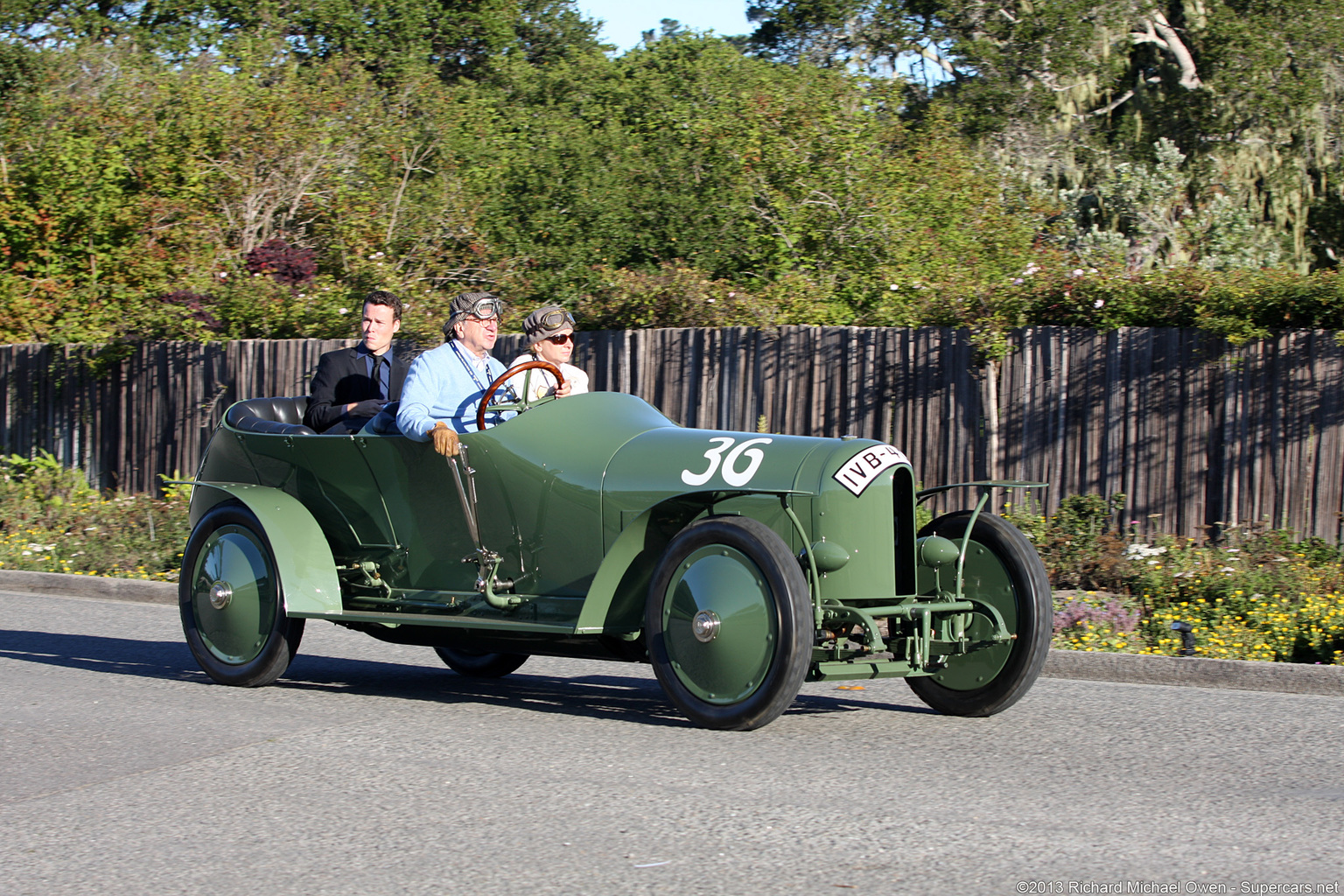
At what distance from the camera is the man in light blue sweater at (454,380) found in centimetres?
640

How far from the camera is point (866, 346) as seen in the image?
11781 millimetres

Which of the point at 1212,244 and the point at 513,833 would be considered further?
the point at 1212,244

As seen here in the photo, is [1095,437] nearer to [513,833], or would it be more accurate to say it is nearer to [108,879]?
[513,833]

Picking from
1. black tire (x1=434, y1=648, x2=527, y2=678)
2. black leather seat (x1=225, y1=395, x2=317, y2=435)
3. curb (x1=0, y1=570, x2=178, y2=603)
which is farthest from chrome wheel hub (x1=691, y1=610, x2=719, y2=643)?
curb (x1=0, y1=570, x2=178, y2=603)

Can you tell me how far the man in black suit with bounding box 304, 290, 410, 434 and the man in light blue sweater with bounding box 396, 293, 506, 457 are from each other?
2.70 ft

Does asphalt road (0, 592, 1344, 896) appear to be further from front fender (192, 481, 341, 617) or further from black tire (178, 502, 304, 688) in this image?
front fender (192, 481, 341, 617)

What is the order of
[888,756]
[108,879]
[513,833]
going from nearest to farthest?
1. [108,879]
2. [513,833]
3. [888,756]

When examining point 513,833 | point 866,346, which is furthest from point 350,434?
point 866,346

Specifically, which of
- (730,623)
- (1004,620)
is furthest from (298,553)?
(1004,620)

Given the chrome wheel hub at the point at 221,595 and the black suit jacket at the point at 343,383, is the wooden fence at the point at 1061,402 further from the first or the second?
the chrome wheel hub at the point at 221,595

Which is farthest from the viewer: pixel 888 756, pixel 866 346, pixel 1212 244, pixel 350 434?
pixel 1212 244

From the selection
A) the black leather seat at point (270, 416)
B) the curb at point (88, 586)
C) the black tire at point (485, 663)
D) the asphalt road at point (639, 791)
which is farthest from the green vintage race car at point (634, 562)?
the curb at point (88, 586)

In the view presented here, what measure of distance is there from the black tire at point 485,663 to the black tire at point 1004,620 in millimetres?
2350

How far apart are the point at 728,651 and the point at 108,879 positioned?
7.93ft
